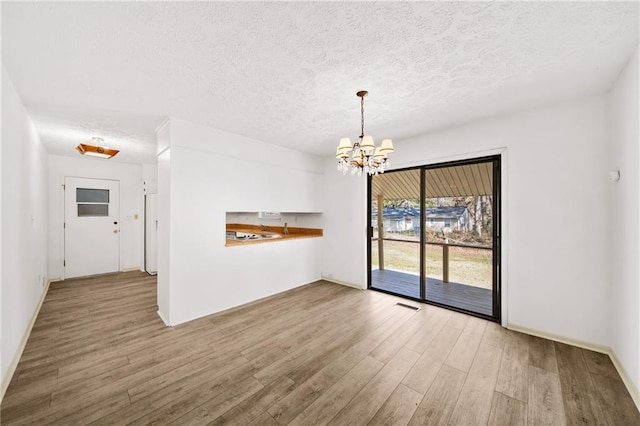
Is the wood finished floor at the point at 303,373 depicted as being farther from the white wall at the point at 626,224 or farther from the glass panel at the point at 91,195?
the glass panel at the point at 91,195

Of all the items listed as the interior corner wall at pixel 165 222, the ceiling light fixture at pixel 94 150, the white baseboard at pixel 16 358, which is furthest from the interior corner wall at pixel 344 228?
the white baseboard at pixel 16 358

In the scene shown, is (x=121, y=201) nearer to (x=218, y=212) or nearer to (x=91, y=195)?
(x=91, y=195)

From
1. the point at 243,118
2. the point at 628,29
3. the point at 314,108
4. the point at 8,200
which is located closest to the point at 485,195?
the point at 628,29

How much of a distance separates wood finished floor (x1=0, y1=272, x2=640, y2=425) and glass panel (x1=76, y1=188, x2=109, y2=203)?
→ 9.52 feet

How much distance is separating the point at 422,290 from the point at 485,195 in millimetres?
1731

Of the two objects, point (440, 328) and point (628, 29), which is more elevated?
point (628, 29)

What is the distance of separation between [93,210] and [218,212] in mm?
4110

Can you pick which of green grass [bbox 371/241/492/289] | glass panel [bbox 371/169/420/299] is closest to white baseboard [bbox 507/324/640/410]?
green grass [bbox 371/241/492/289]

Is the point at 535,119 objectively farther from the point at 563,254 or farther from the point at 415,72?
the point at 415,72

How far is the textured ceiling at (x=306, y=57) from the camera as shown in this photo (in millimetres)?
1519

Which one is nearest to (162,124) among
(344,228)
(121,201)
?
(344,228)

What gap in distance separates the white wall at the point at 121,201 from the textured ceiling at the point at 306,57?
271 centimetres

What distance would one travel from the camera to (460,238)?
156 inches

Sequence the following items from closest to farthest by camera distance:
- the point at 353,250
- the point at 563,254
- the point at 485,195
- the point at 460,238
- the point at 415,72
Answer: the point at 415,72 < the point at 563,254 < the point at 485,195 < the point at 460,238 < the point at 353,250
